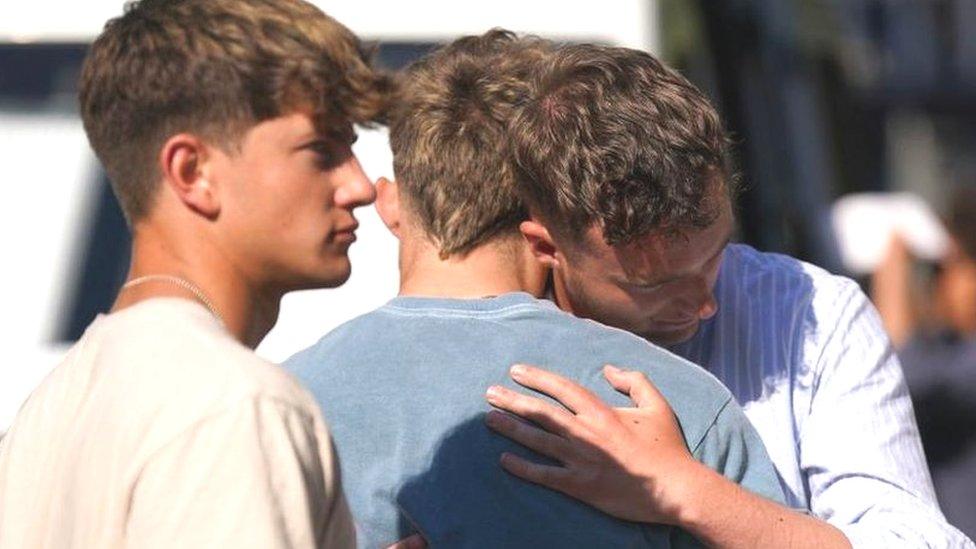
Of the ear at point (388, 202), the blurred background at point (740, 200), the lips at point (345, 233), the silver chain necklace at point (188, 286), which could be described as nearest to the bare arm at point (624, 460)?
the lips at point (345, 233)

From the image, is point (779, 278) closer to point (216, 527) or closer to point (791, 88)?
point (216, 527)

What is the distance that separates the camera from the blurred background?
4379mm

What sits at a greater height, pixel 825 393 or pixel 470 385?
pixel 470 385

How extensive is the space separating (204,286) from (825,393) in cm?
90

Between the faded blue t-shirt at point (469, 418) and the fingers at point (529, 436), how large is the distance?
0.01 m

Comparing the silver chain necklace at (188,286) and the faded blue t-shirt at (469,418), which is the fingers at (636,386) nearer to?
the faded blue t-shirt at (469,418)

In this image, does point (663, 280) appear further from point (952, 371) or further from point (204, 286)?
point (952, 371)

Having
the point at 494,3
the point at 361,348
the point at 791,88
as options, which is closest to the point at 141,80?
the point at 361,348

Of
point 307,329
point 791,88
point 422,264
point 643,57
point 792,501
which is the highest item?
point 643,57

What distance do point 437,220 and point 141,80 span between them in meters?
0.45

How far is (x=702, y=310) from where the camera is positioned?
2.55 meters

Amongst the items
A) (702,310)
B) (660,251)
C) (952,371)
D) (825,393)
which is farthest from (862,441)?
(952,371)

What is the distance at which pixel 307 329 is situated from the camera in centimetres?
420

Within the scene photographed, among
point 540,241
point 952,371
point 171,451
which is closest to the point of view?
point 171,451
